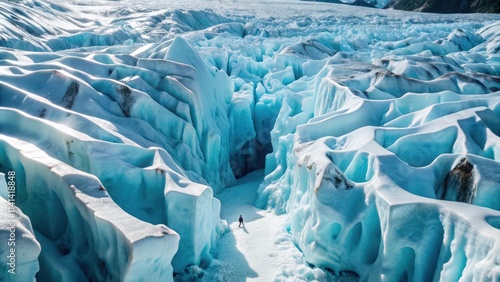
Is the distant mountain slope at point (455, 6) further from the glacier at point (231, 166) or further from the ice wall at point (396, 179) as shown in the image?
the ice wall at point (396, 179)

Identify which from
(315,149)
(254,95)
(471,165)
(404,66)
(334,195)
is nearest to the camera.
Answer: (471,165)

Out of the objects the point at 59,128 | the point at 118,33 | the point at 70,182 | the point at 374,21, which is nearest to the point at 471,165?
the point at 70,182

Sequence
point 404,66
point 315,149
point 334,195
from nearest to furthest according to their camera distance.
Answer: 1. point 334,195
2. point 315,149
3. point 404,66

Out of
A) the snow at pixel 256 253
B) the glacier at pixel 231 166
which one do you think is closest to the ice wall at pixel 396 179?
the glacier at pixel 231 166

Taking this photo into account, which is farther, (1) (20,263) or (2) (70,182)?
(2) (70,182)

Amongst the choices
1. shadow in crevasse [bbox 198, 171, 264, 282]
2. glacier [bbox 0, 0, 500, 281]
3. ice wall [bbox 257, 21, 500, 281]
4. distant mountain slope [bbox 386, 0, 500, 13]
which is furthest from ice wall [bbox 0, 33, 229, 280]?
distant mountain slope [bbox 386, 0, 500, 13]

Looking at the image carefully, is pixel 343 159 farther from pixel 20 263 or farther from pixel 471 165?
pixel 20 263
